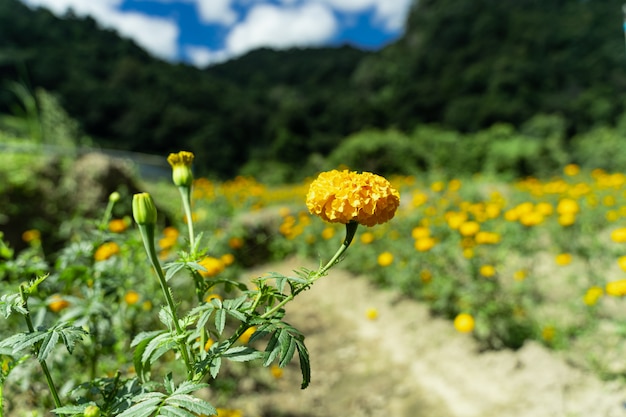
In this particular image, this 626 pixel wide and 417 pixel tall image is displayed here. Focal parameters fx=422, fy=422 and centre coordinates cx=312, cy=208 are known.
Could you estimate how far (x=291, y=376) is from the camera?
2.35 metres

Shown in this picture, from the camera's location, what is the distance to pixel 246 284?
2.69 m

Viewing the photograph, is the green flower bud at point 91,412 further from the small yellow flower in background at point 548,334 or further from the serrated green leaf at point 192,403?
the small yellow flower in background at point 548,334

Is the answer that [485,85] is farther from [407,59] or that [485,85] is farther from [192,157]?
[192,157]

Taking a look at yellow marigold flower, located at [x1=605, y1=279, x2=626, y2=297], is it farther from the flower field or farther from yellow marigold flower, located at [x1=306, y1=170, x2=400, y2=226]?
yellow marigold flower, located at [x1=306, y1=170, x2=400, y2=226]

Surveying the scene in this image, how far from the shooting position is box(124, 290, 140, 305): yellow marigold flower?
5.11ft

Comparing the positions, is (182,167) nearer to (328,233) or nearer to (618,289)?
(618,289)

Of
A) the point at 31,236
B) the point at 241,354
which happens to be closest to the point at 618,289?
the point at 241,354

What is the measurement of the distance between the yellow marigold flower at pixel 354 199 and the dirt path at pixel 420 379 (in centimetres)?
147

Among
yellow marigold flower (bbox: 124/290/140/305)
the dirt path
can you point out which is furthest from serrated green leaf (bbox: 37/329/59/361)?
the dirt path

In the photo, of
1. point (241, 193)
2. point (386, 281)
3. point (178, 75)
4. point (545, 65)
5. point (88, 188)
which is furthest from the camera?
point (545, 65)

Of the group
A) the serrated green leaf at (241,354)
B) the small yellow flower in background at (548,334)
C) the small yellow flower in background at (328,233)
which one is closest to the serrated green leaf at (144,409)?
the serrated green leaf at (241,354)

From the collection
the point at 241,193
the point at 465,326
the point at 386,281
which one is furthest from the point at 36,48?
the point at 465,326

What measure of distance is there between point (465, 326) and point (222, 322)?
1.76 metres

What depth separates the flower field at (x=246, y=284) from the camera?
0.68 m
